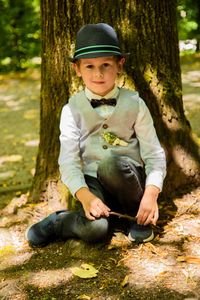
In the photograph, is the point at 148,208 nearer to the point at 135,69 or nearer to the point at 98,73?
the point at 98,73

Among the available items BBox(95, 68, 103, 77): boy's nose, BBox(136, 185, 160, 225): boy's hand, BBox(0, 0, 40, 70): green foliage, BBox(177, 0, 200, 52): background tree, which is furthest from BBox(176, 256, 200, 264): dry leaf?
BBox(0, 0, 40, 70): green foliage

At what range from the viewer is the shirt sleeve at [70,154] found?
2.47m

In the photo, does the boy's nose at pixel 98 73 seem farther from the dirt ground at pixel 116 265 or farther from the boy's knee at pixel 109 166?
the dirt ground at pixel 116 265

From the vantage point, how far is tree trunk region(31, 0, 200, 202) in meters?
2.78

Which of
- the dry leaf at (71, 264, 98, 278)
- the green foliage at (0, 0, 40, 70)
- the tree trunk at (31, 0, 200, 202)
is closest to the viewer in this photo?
the dry leaf at (71, 264, 98, 278)

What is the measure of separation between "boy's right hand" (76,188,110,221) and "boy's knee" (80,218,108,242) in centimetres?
8

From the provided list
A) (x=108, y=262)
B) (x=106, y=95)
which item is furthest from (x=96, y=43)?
(x=108, y=262)

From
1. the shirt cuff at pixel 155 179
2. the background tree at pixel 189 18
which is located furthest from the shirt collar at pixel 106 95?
the background tree at pixel 189 18

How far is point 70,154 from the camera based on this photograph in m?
2.52

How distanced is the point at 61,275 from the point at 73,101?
93cm

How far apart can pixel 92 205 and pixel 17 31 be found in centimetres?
754

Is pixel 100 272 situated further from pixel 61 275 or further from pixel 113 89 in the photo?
pixel 113 89

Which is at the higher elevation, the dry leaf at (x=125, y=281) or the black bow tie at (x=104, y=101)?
the black bow tie at (x=104, y=101)

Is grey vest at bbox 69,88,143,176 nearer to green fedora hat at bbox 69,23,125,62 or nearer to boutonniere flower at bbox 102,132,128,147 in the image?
boutonniere flower at bbox 102,132,128,147
